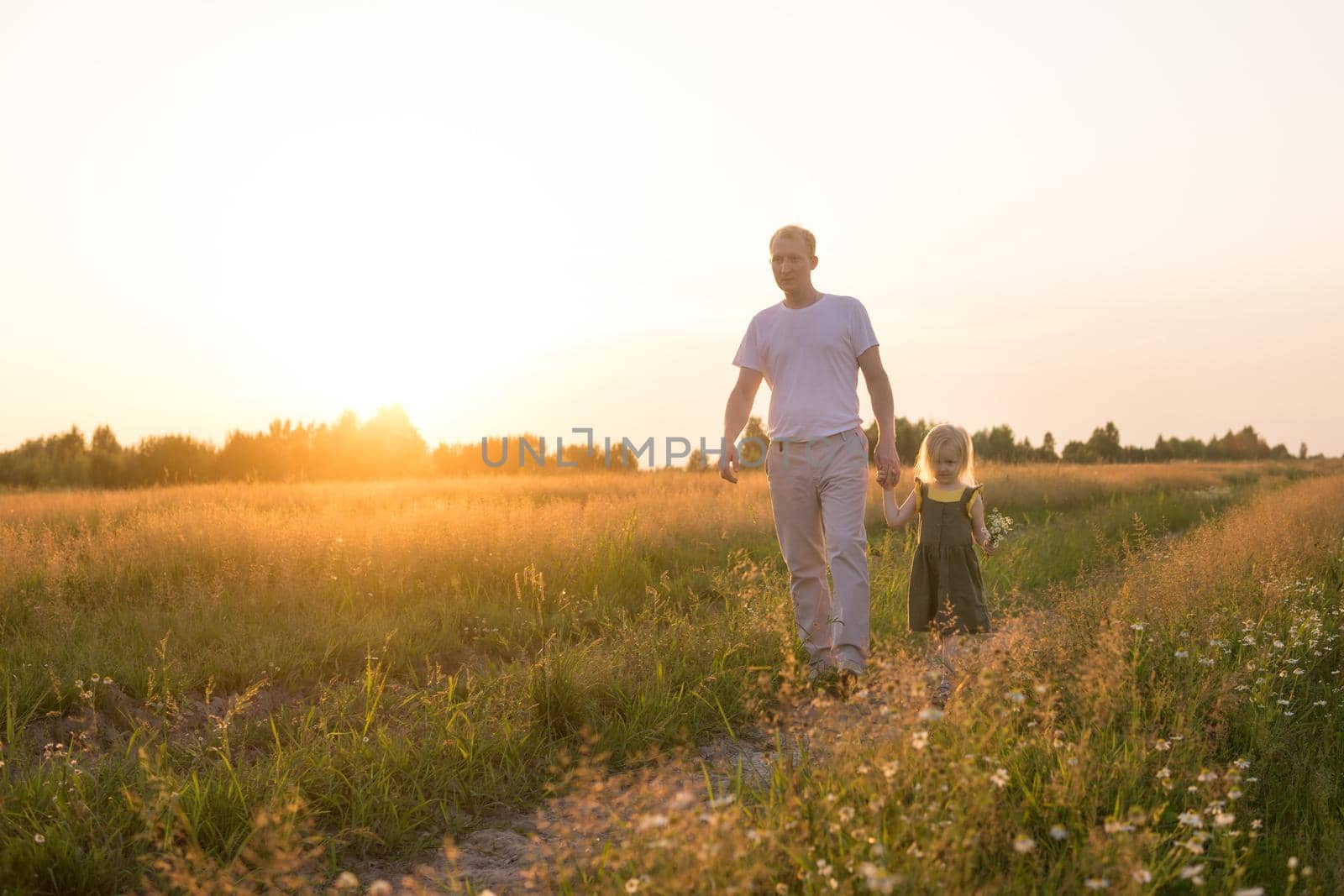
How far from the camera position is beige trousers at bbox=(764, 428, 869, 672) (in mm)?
5020

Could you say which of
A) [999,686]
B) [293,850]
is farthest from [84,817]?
[999,686]

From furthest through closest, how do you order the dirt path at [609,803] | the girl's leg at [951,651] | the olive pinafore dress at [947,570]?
the olive pinafore dress at [947,570] < the girl's leg at [951,651] < the dirt path at [609,803]

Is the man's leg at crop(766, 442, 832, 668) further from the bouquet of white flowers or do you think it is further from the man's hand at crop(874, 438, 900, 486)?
the bouquet of white flowers

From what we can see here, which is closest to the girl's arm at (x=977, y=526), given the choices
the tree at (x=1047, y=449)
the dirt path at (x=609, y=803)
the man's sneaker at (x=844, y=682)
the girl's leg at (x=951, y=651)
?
the girl's leg at (x=951, y=651)

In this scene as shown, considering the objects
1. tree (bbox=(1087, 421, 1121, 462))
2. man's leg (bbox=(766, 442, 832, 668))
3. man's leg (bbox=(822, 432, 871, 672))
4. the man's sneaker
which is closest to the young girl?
man's leg (bbox=(822, 432, 871, 672))

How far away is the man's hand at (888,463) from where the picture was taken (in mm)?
5000

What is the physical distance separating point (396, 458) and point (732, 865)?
36.9 meters

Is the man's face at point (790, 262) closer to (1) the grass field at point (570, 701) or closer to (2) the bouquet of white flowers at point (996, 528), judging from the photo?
(1) the grass field at point (570, 701)

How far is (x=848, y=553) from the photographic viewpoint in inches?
198

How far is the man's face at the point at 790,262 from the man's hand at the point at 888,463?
1015 millimetres

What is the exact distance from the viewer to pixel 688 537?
32.7 feet

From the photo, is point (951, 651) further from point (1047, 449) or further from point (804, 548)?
point (1047, 449)

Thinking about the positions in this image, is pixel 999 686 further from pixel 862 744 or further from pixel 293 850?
pixel 293 850

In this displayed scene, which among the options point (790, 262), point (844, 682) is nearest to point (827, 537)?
point (844, 682)
